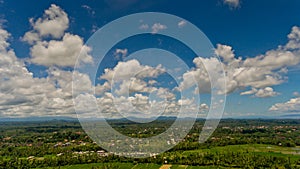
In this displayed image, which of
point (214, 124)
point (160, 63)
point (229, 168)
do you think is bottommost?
point (229, 168)

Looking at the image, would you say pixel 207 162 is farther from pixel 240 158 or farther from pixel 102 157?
pixel 102 157

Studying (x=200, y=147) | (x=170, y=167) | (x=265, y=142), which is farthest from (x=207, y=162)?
(x=265, y=142)

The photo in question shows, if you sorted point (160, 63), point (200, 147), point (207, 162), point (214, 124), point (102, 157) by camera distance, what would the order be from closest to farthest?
point (214, 124), point (160, 63), point (207, 162), point (102, 157), point (200, 147)

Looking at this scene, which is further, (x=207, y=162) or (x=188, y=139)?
(x=188, y=139)

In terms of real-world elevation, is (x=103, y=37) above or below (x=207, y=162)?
above

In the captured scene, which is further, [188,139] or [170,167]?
[188,139]

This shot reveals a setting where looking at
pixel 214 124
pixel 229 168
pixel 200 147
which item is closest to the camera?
pixel 214 124

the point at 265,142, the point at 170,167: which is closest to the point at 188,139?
the point at 265,142

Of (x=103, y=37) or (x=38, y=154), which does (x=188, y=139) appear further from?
(x=103, y=37)

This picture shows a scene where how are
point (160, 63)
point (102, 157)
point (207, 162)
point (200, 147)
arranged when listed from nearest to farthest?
1. point (160, 63)
2. point (207, 162)
3. point (102, 157)
4. point (200, 147)
